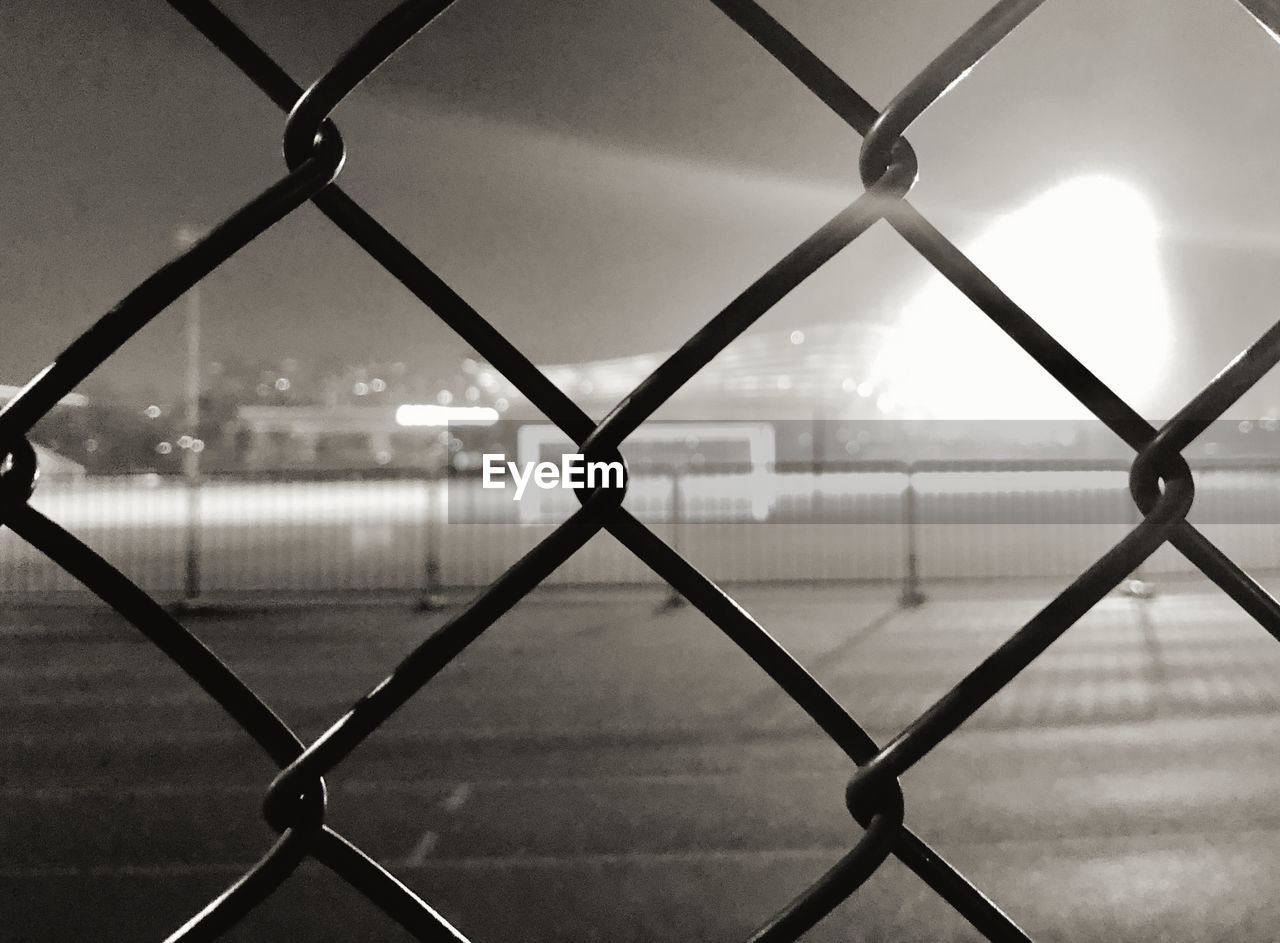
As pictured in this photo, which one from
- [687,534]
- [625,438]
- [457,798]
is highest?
[625,438]

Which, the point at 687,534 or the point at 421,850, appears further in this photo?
the point at 687,534

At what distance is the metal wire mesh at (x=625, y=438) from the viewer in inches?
36.3

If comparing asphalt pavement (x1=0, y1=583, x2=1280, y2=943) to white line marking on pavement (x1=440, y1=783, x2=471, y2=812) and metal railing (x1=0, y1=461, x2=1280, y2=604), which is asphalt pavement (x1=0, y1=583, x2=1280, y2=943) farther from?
metal railing (x1=0, y1=461, x2=1280, y2=604)

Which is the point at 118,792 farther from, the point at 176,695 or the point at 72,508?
the point at 72,508

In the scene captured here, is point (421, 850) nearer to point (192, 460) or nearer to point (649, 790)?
point (649, 790)

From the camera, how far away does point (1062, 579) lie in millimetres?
10094

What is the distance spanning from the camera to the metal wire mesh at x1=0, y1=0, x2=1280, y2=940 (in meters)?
0.92

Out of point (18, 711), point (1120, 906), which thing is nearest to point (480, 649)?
point (18, 711)

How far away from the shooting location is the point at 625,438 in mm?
1017

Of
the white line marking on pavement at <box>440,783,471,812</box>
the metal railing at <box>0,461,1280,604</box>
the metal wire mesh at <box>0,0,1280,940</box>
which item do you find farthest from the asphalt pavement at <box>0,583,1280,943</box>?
the metal railing at <box>0,461,1280,604</box>

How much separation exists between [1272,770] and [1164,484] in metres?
4.05

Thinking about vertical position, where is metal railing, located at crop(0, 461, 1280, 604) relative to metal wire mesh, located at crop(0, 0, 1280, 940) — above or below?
below

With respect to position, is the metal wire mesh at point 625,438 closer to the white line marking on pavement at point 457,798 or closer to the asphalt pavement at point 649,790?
the asphalt pavement at point 649,790

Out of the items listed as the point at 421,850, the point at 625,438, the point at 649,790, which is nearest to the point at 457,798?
the point at 421,850
